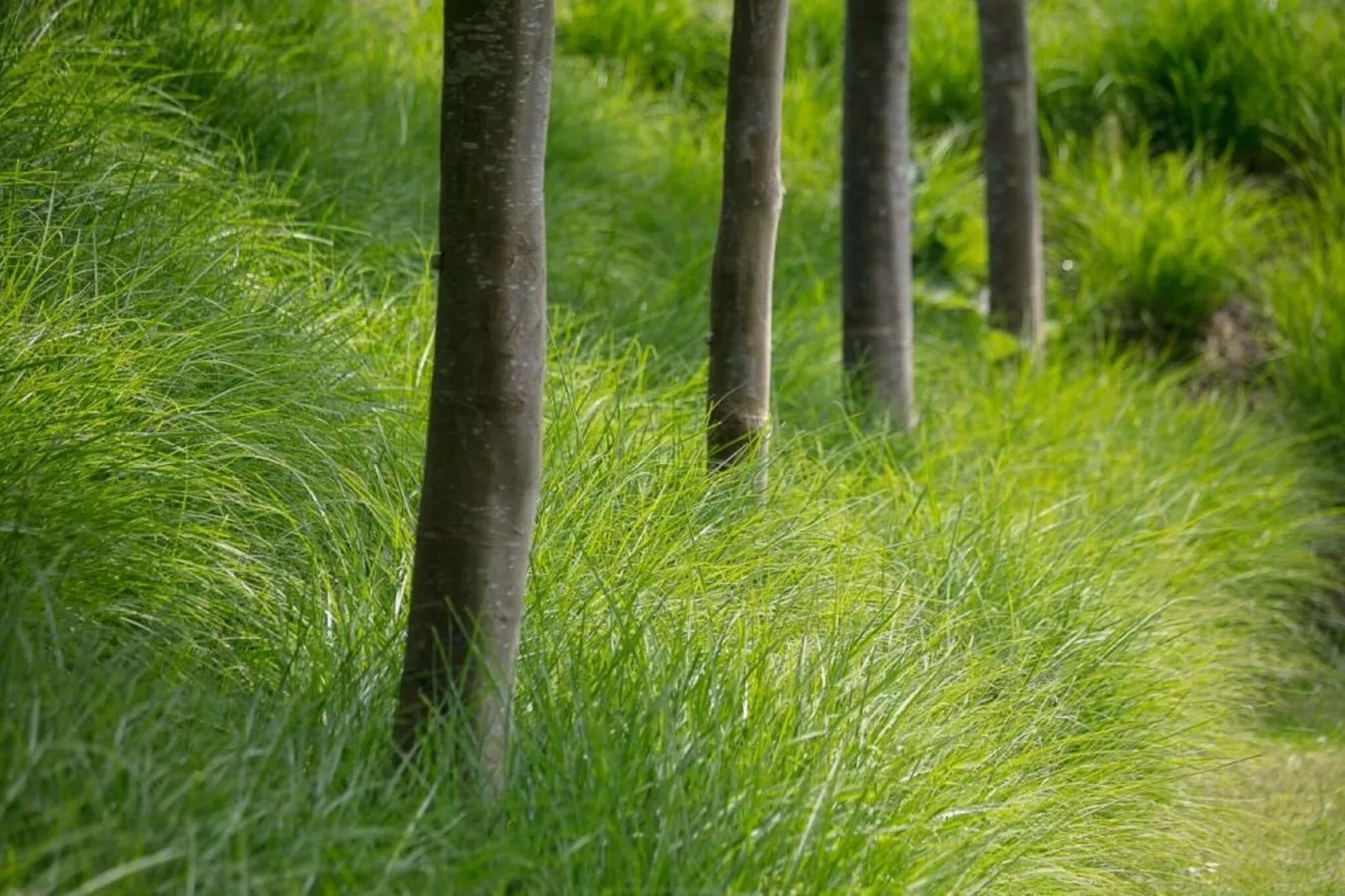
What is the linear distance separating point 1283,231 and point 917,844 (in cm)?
532

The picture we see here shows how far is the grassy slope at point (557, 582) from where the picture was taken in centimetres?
240

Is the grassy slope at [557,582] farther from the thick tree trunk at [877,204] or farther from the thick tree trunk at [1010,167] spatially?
the thick tree trunk at [1010,167]

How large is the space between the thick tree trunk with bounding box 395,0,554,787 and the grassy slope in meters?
0.15

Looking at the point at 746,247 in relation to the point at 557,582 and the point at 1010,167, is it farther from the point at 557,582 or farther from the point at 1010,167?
the point at 1010,167

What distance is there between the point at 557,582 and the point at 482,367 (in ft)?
2.42

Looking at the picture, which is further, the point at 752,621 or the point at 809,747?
the point at 752,621

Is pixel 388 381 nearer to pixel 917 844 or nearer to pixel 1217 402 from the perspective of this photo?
pixel 917 844

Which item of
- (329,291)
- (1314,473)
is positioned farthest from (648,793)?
(1314,473)

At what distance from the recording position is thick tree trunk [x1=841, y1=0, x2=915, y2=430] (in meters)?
5.18

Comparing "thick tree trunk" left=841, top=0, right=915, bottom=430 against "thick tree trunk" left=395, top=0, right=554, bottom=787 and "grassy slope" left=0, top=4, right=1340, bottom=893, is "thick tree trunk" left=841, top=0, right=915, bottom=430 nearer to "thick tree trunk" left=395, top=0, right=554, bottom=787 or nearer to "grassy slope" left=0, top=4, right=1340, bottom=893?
"grassy slope" left=0, top=4, right=1340, bottom=893

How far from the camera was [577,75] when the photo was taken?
282 inches

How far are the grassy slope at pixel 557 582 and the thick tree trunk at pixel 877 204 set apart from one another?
0.26 meters

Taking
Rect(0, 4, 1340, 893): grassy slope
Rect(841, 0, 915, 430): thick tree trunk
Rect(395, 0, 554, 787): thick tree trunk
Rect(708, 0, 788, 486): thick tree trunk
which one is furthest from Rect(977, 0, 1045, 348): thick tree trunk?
Rect(395, 0, 554, 787): thick tree trunk

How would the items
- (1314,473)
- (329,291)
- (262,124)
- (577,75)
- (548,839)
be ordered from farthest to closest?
(577,75) → (1314,473) → (262,124) → (329,291) → (548,839)
